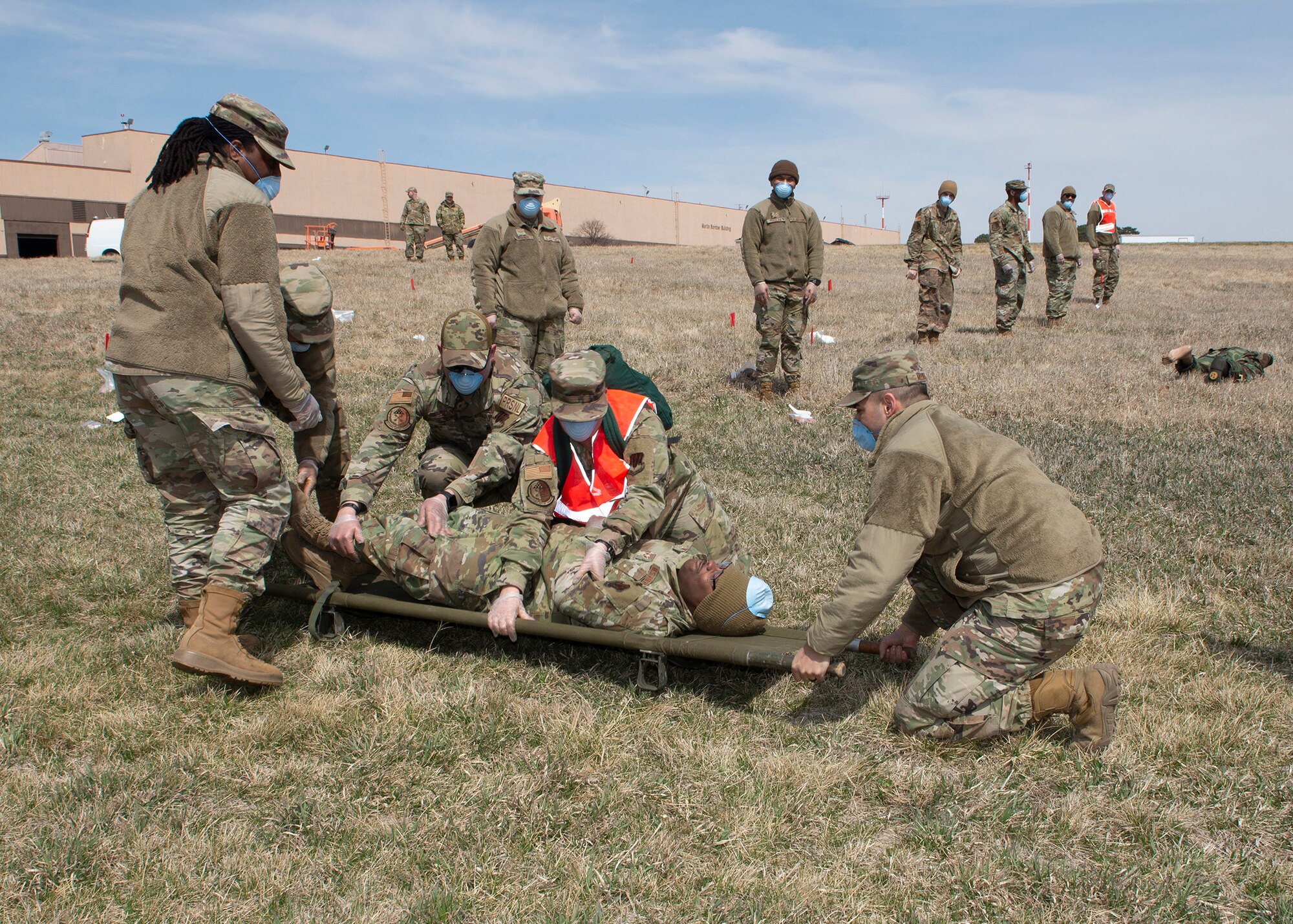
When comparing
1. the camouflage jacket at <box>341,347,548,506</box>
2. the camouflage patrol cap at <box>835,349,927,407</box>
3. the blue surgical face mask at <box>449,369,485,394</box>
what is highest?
the camouflage patrol cap at <box>835,349,927,407</box>

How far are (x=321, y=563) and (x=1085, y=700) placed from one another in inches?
136

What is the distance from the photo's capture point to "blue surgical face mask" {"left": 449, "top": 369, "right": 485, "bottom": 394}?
4.82 metres

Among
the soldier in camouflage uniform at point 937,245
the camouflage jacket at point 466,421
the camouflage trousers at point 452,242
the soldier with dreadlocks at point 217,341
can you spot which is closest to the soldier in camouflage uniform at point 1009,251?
the soldier in camouflage uniform at point 937,245

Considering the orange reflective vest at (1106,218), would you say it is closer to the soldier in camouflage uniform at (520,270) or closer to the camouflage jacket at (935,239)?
the camouflage jacket at (935,239)

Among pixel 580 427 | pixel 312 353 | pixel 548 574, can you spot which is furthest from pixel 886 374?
pixel 312 353

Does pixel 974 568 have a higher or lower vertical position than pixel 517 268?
lower

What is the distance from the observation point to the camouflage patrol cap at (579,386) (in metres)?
4.23

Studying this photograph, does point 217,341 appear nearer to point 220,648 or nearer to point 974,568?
point 220,648

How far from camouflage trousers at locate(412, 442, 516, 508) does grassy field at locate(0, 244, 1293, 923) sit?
2.69 feet

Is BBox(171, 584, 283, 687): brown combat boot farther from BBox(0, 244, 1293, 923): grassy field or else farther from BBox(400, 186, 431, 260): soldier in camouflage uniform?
BBox(400, 186, 431, 260): soldier in camouflage uniform

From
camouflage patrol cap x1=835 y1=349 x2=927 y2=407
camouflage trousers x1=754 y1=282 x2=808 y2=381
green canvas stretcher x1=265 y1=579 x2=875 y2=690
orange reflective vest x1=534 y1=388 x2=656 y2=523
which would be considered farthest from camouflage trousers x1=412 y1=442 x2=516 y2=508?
camouflage trousers x1=754 y1=282 x2=808 y2=381

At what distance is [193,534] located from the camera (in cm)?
421

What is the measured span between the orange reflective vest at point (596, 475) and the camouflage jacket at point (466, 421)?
1.18 feet

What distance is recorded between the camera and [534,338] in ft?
29.2
